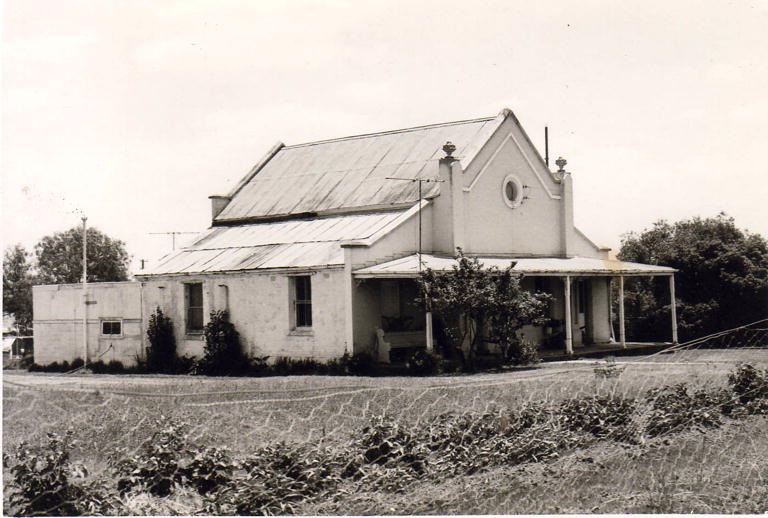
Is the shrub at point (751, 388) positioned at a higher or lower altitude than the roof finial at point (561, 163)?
lower

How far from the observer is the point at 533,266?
26953 millimetres

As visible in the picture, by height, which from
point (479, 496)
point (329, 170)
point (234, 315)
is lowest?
point (479, 496)

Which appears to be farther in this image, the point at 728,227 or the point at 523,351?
the point at 728,227

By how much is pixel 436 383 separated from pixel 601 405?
722 centimetres

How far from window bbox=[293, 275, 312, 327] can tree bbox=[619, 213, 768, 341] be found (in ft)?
52.1

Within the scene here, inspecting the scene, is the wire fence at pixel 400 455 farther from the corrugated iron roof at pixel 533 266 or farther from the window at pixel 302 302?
the window at pixel 302 302

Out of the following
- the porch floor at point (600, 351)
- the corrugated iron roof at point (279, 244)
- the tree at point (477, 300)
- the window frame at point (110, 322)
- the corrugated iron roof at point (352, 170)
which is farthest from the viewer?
the window frame at point (110, 322)

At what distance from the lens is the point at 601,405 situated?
1251 cm

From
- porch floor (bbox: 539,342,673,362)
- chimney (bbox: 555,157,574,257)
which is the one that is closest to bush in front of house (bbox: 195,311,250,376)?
porch floor (bbox: 539,342,673,362)

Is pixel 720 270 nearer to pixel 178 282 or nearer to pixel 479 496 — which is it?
pixel 178 282

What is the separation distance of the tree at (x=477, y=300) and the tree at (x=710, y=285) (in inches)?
503

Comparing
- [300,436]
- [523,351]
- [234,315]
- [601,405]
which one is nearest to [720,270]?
[523,351]

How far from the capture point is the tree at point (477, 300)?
23094mm

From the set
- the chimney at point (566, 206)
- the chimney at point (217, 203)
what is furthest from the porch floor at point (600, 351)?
the chimney at point (217, 203)
